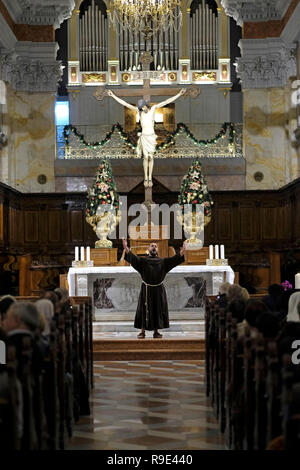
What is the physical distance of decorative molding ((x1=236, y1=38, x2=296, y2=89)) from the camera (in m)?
23.4

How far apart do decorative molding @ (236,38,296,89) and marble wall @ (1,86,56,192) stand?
19.1 feet

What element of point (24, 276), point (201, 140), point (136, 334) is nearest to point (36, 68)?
point (201, 140)

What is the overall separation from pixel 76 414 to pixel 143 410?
0.77 metres

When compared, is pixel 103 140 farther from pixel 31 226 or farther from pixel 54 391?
pixel 54 391

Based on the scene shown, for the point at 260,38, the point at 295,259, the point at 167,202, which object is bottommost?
the point at 295,259

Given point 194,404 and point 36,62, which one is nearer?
point 194,404

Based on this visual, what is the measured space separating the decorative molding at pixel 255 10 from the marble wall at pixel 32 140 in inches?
240

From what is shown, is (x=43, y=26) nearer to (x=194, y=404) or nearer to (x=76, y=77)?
(x=76, y=77)

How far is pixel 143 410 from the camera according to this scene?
8.45 m

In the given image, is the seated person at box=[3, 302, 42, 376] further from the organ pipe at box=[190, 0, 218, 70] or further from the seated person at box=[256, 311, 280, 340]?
the organ pipe at box=[190, 0, 218, 70]

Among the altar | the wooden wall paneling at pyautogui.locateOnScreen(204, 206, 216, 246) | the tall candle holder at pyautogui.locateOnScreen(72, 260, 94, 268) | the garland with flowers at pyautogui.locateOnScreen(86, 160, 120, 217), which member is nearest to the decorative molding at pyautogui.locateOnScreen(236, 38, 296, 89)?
the wooden wall paneling at pyautogui.locateOnScreen(204, 206, 216, 246)

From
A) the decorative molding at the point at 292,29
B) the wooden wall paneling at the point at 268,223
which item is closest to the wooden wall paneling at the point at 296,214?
the wooden wall paneling at the point at 268,223

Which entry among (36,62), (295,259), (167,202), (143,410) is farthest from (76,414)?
(36,62)

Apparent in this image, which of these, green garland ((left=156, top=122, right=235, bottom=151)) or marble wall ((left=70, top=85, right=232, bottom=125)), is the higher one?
marble wall ((left=70, top=85, right=232, bottom=125))
